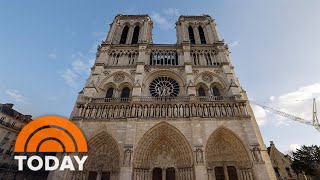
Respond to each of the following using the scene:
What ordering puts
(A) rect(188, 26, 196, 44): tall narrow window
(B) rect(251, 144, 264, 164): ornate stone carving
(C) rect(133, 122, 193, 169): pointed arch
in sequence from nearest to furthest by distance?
(B) rect(251, 144, 264, 164): ornate stone carving < (C) rect(133, 122, 193, 169): pointed arch < (A) rect(188, 26, 196, 44): tall narrow window

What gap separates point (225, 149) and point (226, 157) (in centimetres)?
57

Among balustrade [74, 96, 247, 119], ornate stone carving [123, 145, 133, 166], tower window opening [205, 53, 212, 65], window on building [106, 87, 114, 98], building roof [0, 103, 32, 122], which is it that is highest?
tower window opening [205, 53, 212, 65]

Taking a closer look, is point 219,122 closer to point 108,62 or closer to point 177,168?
point 177,168

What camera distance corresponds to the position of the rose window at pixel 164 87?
16.7m

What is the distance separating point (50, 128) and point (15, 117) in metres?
12.0

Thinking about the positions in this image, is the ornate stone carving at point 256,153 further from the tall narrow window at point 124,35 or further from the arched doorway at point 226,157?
the tall narrow window at point 124,35

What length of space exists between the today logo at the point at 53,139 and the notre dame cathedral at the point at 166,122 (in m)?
0.71

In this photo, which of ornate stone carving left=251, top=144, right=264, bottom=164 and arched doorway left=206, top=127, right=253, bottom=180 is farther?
arched doorway left=206, top=127, right=253, bottom=180

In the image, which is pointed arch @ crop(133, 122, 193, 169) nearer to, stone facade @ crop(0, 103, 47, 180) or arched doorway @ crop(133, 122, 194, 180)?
arched doorway @ crop(133, 122, 194, 180)

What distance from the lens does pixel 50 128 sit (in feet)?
36.4

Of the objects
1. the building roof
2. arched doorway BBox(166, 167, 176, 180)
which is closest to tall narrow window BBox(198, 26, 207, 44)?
arched doorway BBox(166, 167, 176, 180)

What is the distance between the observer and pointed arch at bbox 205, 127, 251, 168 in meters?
12.2

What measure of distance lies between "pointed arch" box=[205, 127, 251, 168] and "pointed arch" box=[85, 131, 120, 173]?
647cm

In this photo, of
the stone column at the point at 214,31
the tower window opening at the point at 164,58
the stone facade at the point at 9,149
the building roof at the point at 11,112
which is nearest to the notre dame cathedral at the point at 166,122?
the tower window opening at the point at 164,58
